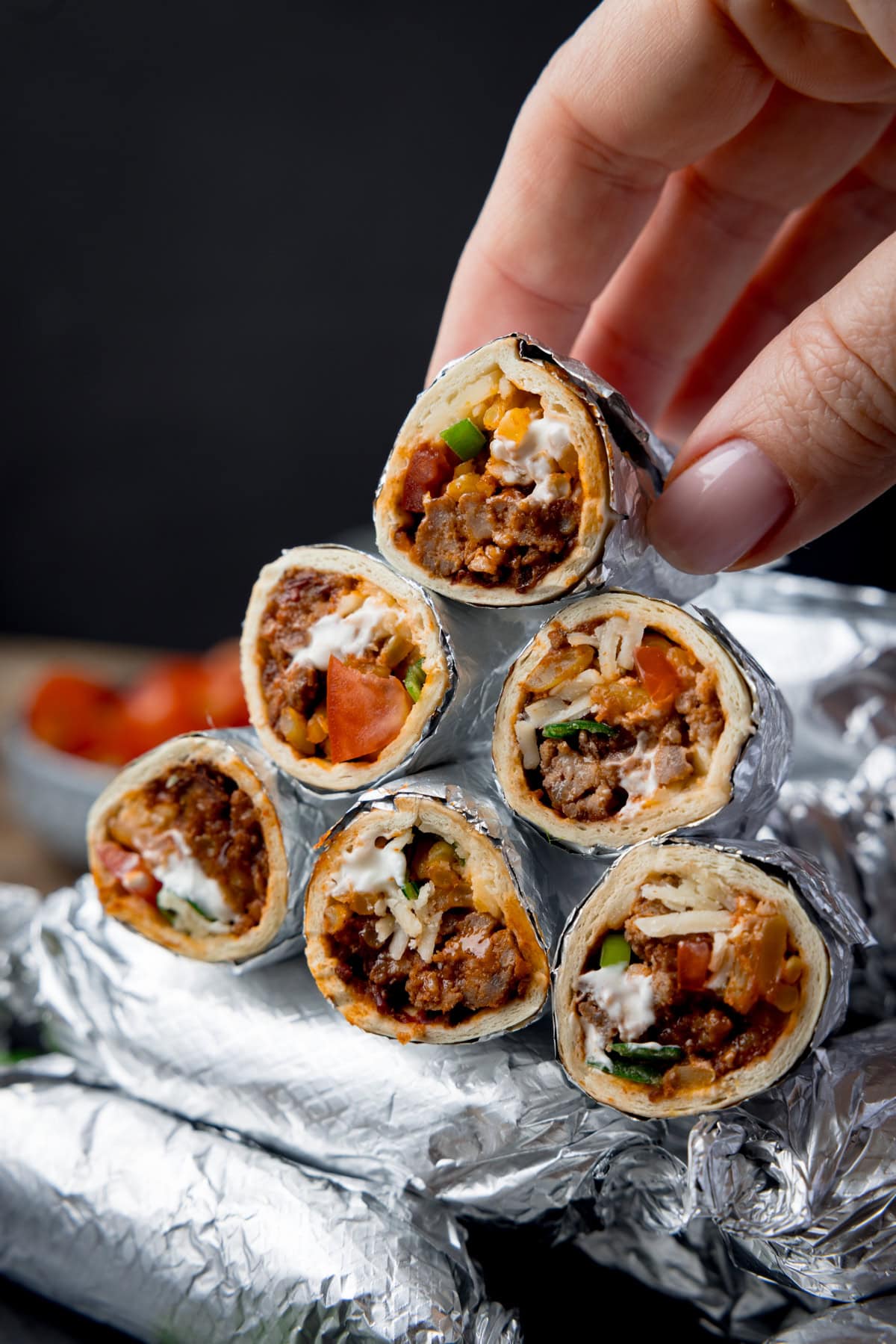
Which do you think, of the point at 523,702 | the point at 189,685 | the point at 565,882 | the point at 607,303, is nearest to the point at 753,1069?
the point at 565,882

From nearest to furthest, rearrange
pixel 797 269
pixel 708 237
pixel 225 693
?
pixel 708 237
pixel 797 269
pixel 225 693

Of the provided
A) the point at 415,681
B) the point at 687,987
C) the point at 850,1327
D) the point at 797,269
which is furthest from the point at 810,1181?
the point at 797,269

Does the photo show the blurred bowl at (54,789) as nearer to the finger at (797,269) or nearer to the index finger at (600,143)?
the index finger at (600,143)

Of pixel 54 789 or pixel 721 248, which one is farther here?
pixel 54 789

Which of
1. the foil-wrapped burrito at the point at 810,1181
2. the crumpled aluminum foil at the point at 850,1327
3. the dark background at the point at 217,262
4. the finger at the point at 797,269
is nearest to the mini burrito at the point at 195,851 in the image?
the foil-wrapped burrito at the point at 810,1181

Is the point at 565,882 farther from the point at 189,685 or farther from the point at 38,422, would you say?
the point at 38,422

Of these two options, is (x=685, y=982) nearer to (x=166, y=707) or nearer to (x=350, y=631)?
(x=350, y=631)
